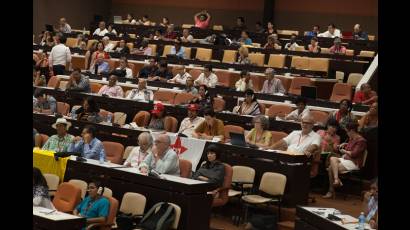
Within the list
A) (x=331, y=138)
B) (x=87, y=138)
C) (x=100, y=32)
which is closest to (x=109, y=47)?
(x=100, y=32)

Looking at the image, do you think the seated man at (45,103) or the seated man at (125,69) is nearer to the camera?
the seated man at (45,103)

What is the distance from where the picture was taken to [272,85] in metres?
14.8

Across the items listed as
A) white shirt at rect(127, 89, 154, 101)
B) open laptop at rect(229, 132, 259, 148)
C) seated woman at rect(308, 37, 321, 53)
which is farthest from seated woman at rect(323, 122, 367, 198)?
seated woman at rect(308, 37, 321, 53)

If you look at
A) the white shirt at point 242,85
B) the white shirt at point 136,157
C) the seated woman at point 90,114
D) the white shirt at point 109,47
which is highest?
the white shirt at point 109,47

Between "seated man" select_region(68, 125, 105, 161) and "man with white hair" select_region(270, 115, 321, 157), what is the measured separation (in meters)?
2.47

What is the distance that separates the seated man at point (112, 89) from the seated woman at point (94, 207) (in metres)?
6.70

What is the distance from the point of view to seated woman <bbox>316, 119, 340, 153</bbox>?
35.6 feet

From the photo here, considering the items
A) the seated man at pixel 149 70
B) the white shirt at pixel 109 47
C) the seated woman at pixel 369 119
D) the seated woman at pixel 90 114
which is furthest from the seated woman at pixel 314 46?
the seated woman at pixel 90 114

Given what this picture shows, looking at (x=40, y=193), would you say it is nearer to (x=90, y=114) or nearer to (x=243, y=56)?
(x=90, y=114)

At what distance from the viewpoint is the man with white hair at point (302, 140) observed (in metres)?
10.2

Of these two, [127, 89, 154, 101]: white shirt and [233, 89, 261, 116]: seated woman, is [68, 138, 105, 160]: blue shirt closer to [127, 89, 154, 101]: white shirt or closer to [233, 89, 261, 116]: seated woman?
[233, 89, 261, 116]: seated woman

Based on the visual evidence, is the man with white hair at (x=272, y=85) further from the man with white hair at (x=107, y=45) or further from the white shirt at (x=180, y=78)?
the man with white hair at (x=107, y=45)

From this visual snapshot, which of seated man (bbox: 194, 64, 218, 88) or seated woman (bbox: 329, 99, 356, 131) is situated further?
seated man (bbox: 194, 64, 218, 88)
